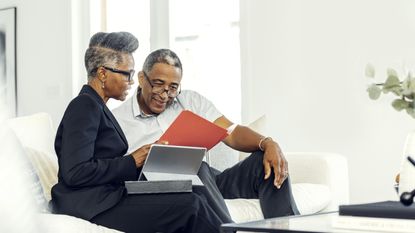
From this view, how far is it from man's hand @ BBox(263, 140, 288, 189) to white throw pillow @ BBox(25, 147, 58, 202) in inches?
30.8

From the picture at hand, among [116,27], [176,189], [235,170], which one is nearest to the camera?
[176,189]

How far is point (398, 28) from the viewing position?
422 cm

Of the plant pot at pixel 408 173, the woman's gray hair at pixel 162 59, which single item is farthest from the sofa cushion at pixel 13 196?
the woman's gray hair at pixel 162 59

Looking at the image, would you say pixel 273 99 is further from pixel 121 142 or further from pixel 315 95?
pixel 121 142

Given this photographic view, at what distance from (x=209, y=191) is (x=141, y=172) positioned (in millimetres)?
242

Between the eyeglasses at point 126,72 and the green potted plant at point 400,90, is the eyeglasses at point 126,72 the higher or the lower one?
the higher one

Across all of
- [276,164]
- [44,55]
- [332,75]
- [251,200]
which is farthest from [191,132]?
[44,55]

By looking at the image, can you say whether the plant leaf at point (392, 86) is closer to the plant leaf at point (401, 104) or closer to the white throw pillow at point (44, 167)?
the plant leaf at point (401, 104)

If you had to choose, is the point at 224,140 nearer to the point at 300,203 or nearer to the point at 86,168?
the point at 300,203

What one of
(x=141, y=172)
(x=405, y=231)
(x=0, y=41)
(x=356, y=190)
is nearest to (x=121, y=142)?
(x=141, y=172)

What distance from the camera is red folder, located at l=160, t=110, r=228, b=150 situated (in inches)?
92.2

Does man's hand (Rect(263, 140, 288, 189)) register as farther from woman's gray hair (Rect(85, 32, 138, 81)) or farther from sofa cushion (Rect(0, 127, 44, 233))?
sofa cushion (Rect(0, 127, 44, 233))

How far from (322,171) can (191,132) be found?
1195mm

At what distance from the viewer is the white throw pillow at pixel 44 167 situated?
2586mm
